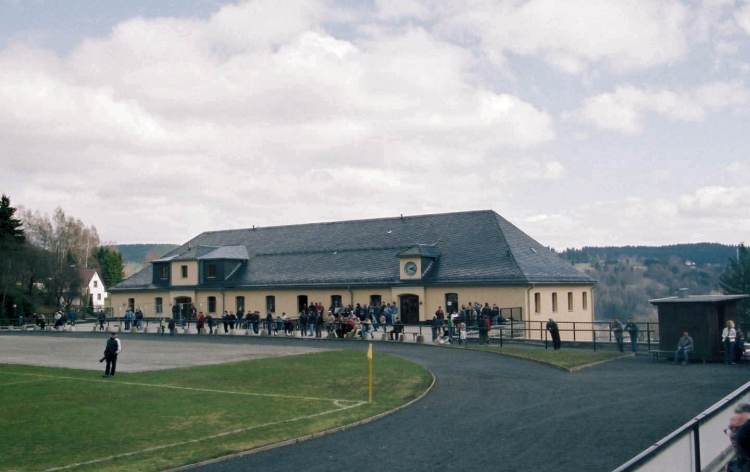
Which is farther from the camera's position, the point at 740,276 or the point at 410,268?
the point at 740,276

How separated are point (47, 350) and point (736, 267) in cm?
9454

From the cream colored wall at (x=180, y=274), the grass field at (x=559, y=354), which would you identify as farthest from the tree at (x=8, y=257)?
the grass field at (x=559, y=354)

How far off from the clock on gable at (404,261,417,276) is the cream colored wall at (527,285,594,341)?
862cm

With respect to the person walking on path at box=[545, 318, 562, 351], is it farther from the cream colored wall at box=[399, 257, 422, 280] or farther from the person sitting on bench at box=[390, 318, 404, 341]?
the cream colored wall at box=[399, 257, 422, 280]

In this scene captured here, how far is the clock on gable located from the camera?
50759 millimetres

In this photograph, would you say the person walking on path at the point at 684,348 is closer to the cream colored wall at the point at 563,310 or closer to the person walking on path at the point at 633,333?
the person walking on path at the point at 633,333

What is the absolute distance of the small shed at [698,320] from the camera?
27297 millimetres

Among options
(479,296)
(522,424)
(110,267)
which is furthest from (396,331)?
(110,267)

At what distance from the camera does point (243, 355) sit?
3291 centimetres

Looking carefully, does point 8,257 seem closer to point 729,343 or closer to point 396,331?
→ point 396,331

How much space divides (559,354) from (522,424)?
15.0m

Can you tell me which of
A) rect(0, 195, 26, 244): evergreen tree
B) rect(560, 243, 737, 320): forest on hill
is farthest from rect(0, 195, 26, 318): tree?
rect(560, 243, 737, 320): forest on hill

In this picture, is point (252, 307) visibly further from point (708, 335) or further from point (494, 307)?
point (708, 335)

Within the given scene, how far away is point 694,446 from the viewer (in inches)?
358
